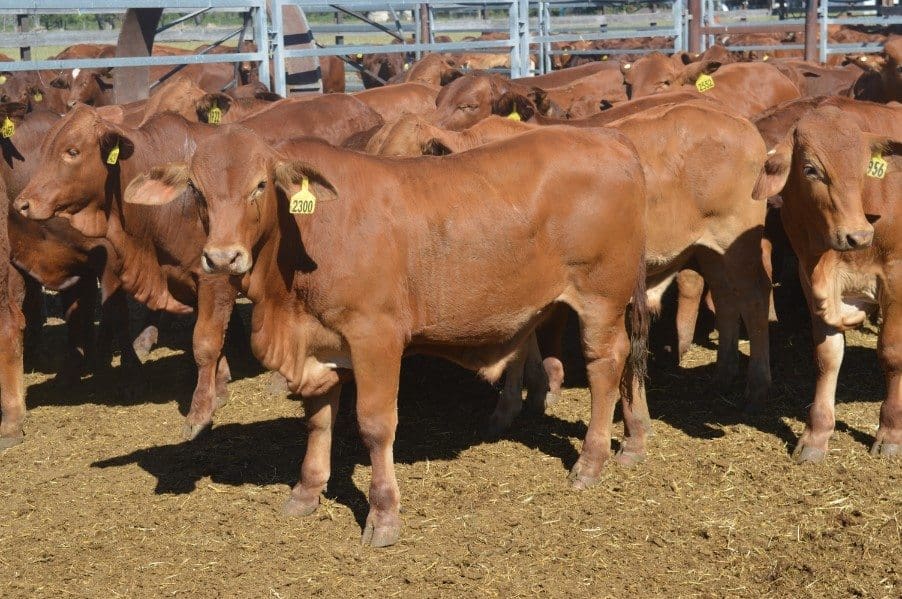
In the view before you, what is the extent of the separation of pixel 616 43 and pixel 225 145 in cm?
2281

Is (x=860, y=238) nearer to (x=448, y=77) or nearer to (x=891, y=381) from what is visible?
(x=891, y=381)

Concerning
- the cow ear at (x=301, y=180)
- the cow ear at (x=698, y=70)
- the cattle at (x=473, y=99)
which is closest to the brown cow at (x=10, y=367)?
the cow ear at (x=301, y=180)

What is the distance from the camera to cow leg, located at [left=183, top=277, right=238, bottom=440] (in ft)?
23.1

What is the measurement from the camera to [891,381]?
6320 millimetres

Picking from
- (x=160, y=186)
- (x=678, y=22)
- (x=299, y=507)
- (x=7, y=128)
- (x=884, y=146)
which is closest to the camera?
(x=160, y=186)

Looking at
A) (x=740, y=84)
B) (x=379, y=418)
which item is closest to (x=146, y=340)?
(x=379, y=418)

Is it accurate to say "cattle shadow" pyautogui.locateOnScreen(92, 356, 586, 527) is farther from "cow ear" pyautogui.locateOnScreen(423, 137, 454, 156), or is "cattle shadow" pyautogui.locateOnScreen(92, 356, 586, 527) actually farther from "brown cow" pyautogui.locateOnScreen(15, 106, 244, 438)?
"cow ear" pyautogui.locateOnScreen(423, 137, 454, 156)

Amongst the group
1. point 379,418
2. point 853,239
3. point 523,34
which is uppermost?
point 523,34

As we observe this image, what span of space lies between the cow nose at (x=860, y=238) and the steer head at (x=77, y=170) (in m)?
4.34

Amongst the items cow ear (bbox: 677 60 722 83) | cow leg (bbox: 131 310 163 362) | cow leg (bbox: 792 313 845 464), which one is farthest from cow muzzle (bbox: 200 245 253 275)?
cow ear (bbox: 677 60 722 83)

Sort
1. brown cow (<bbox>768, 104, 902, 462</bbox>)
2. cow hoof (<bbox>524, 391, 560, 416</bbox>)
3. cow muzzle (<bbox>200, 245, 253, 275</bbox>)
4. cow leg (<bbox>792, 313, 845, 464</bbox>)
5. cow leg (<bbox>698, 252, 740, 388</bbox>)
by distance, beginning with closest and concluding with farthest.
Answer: cow muzzle (<bbox>200, 245, 253, 275</bbox>) → brown cow (<bbox>768, 104, 902, 462</bbox>) → cow leg (<bbox>792, 313, 845, 464</bbox>) → cow leg (<bbox>698, 252, 740, 388</bbox>) → cow hoof (<bbox>524, 391, 560, 416</bbox>)

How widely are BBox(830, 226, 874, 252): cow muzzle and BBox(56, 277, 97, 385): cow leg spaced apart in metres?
5.30

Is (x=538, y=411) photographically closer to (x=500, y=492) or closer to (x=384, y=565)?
(x=500, y=492)

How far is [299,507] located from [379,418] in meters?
0.79
